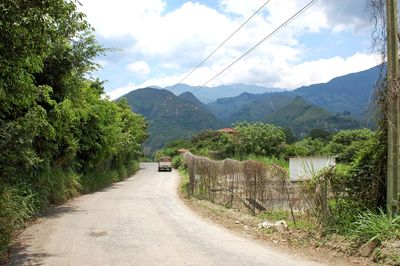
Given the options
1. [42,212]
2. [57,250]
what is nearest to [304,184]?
[57,250]

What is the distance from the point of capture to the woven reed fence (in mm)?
Result: 14586

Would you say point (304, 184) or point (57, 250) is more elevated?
point (304, 184)

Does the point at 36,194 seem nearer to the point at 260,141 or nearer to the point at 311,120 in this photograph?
the point at 260,141

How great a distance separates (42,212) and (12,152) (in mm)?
6668

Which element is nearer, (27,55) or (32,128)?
(27,55)

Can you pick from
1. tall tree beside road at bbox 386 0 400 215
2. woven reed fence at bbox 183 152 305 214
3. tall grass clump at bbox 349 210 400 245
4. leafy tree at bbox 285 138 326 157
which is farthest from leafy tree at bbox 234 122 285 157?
tall grass clump at bbox 349 210 400 245

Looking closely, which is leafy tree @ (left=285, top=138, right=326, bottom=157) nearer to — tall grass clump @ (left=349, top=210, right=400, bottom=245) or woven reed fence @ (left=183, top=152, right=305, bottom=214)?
woven reed fence @ (left=183, top=152, right=305, bottom=214)

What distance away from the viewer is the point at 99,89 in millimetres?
28500

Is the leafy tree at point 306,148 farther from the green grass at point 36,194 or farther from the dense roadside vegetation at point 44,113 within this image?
the green grass at point 36,194

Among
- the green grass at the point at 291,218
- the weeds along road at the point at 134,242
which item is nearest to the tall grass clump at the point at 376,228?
the weeds along road at the point at 134,242

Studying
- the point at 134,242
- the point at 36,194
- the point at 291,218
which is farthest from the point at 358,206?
the point at 36,194

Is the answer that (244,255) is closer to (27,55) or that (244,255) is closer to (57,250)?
(57,250)

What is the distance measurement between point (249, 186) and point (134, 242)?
6736 mm

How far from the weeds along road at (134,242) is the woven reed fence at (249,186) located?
2.12 meters
